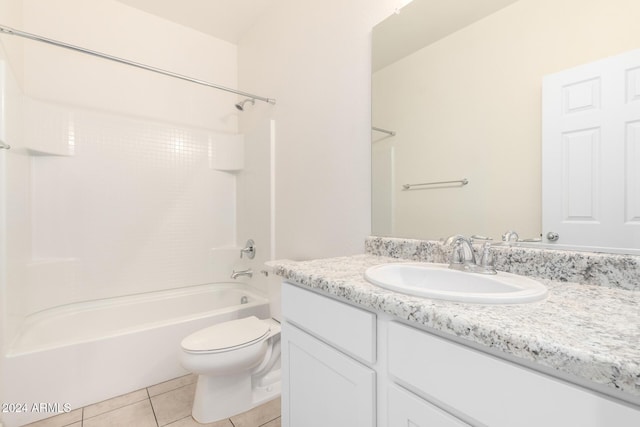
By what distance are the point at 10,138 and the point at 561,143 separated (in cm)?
236

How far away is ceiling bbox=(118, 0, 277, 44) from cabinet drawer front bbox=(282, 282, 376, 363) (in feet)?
→ 7.12

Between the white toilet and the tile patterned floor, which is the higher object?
the white toilet

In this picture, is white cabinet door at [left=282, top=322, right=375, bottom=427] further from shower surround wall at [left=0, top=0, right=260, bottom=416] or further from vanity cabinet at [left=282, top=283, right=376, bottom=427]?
shower surround wall at [left=0, top=0, right=260, bottom=416]

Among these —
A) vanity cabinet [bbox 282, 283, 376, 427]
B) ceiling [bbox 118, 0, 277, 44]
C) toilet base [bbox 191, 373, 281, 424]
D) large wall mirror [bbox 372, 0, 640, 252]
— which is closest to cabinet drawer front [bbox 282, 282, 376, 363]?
vanity cabinet [bbox 282, 283, 376, 427]

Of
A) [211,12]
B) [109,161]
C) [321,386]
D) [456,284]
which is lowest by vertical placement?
[321,386]

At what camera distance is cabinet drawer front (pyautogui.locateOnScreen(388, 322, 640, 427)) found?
385 millimetres

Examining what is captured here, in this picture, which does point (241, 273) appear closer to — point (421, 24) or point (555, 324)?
point (421, 24)

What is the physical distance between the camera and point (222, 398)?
146 cm

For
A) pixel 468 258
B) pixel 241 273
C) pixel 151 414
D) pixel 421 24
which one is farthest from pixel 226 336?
pixel 421 24

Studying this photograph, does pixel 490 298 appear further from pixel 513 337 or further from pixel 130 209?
pixel 130 209

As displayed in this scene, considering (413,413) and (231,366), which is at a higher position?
(413,413)

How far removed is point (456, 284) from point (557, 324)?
40 cm

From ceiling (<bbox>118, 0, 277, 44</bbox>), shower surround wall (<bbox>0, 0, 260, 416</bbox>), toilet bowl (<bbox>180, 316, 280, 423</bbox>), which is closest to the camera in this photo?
toilet bowl (<bbox>180, 316, 280, 423</bbox>)

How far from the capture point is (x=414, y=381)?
1.94 ft
